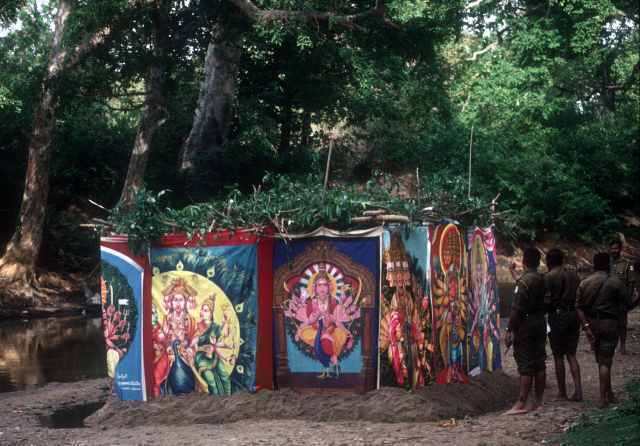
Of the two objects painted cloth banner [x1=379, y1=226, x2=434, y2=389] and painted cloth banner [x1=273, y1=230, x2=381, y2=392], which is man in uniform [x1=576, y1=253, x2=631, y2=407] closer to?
painted cloth banner [x1=379, y1=226, x2=434, y2=389]

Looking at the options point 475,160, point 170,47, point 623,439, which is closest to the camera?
point 623,439

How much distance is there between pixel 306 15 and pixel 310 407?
46.2 ft

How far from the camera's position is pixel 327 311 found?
1082 centimetres

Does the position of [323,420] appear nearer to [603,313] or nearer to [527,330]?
[527,330]

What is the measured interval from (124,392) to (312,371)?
2479 millimetres

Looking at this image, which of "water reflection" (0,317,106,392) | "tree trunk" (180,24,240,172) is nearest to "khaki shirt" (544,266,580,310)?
"water reflection" (0,317,106,392)

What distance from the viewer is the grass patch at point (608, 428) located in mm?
7886

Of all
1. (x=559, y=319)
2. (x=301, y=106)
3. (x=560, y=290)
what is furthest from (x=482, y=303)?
(x=301, y=106)

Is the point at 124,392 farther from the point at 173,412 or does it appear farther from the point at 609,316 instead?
the point at 609,316

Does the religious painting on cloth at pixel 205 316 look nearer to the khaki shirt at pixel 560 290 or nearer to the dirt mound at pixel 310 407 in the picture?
the dirt mound at pixel 310 407

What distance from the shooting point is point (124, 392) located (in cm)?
1170

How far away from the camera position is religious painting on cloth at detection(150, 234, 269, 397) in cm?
1109

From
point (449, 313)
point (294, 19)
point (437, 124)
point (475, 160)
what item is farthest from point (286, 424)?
point (475, 160)

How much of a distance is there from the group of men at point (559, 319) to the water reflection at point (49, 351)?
26.6 feet
